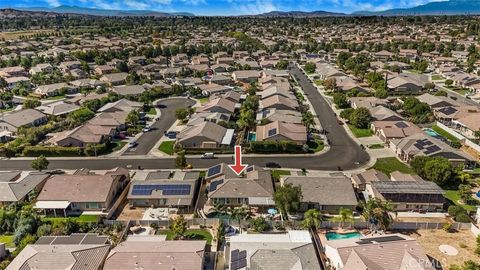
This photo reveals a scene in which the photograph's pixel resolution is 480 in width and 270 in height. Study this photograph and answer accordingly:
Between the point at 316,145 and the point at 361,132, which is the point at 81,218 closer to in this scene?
the point at 316,145

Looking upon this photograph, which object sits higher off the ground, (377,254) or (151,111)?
(377,254)

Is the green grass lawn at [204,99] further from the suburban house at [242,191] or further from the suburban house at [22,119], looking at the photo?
the suburban house at [242,191]

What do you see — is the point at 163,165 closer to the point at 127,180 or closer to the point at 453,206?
the point at 127,180

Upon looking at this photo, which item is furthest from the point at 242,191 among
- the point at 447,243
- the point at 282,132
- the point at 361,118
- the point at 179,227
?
the point at 361,118

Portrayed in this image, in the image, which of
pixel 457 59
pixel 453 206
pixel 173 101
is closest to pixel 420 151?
pixel 453 206

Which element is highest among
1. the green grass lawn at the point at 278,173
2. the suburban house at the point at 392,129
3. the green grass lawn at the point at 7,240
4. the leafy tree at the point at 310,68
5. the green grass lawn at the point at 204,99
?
the leafy tree at the point at 310,68

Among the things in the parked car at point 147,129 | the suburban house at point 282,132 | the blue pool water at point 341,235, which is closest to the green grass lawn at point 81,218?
the blue pool water at point 341,235
